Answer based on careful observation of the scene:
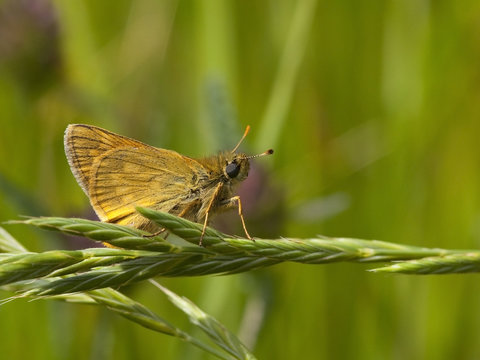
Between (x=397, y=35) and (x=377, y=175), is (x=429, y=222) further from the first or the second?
(x=397, y=35)

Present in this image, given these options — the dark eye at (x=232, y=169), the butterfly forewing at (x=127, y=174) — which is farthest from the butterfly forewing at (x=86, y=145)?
the dark eye at (x=232, y=169)

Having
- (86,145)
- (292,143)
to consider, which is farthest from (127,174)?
(292,143)

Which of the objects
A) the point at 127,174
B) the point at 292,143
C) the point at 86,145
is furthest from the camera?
the point at 292,143

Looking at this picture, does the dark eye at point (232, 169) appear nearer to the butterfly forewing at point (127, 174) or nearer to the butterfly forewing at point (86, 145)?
the butterfly forewing at point (127, 174)

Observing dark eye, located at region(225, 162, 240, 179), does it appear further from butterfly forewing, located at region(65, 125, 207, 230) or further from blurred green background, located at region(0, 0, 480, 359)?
blurred green background, located at region(0, 0, 480, 359)

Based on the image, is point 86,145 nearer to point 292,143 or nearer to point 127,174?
point 127,174

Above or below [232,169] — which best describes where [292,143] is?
above
